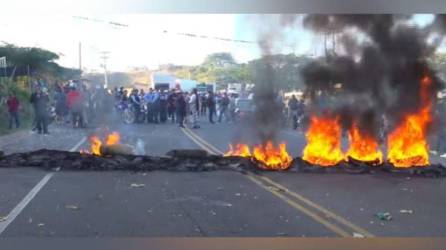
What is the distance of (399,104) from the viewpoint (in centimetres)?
909

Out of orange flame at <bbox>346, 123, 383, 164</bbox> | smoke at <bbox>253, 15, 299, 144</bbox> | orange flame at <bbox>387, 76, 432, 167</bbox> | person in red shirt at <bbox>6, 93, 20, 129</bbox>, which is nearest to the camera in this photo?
smoke at <bbox>253, 15, 299, 144</bbox>

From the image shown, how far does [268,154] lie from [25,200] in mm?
3490

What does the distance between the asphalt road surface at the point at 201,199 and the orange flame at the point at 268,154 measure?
142 millimetres

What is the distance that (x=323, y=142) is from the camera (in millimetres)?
9273

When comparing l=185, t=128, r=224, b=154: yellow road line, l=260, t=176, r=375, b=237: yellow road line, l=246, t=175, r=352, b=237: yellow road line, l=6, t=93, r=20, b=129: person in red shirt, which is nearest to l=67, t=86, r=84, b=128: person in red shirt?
l=6, t=93, r=20, b=129: person in red shirt

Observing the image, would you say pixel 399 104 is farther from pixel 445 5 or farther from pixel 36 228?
pixel 36 228

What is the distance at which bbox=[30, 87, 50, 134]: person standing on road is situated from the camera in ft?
26.3

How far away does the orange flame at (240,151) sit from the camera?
8.87 meters

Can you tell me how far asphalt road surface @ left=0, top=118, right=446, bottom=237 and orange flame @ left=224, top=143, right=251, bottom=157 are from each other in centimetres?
16

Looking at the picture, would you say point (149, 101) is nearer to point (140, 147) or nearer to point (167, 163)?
point (140, 147)

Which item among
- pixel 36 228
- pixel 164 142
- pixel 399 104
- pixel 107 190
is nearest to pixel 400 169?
pixel 399 104

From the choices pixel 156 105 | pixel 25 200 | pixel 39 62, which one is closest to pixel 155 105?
pixel 156 105

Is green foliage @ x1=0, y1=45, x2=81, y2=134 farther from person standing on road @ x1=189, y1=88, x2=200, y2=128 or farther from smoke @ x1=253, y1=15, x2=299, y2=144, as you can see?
smoke @ x1=253, y1=15, x2=299, y2=144

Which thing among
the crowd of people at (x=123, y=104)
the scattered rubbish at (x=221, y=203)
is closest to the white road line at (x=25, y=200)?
the crowd of people at (x=123, y=104)
